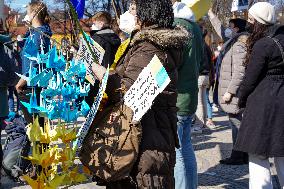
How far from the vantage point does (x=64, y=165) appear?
269cm

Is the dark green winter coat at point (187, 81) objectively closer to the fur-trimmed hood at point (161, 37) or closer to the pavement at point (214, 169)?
the pavement at point (214, 169)

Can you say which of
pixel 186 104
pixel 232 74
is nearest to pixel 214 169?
pixel 232 74

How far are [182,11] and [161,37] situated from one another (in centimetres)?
169

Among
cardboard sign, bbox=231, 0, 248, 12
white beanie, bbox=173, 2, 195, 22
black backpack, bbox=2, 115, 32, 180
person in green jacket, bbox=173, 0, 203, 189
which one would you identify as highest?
cardboard sign, bbox=231, 0, 248, 12

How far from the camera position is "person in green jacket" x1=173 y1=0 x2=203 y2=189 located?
4305 mm

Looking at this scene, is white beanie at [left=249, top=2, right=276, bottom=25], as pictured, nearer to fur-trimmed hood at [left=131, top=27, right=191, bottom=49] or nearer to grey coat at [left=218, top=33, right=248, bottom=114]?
grey coat at [left=218, top=33, right=248, bottom=114]

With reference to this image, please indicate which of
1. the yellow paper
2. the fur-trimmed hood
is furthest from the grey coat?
the fur-trimmed hood

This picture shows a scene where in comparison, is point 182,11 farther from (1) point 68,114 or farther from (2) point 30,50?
(1) point 68,114

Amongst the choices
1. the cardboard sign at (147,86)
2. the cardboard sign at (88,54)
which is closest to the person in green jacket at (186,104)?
the cardboard sign at (88,54)

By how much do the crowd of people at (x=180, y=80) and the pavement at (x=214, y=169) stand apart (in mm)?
285

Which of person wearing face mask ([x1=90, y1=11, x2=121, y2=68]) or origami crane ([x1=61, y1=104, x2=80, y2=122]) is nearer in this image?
origami crane ([x1=61, y1=104, x2=80, y2=122])

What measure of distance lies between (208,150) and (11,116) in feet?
9.61

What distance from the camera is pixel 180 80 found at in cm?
434

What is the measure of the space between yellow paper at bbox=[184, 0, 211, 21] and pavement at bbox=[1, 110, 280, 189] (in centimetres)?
184
